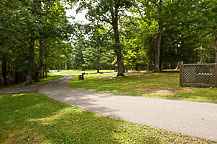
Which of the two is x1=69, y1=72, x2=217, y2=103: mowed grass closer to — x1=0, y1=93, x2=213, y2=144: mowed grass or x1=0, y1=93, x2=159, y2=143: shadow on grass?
x1=0, y1=93, x2=213, y2=144: mowed grass

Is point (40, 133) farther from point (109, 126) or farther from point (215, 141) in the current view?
point (215, 141)

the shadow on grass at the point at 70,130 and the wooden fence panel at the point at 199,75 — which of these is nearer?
the shadow on grass at the point at 70,130

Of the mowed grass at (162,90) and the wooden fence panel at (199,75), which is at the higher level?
the wooden fence panel at (199,75)

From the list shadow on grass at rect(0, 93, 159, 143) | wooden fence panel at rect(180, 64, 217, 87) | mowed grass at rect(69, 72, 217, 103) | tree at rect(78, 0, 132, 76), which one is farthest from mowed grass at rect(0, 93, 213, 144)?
tree at rect(78, 0, 132, 76)

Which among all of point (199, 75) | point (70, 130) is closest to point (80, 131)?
point (70, 130)

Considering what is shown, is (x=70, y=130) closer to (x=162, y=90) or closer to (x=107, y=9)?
(x=162, y=90)

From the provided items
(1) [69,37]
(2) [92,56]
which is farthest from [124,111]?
(2) [92,56]

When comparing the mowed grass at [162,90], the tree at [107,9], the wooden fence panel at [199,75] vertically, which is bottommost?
the mowed grass at [162,90]

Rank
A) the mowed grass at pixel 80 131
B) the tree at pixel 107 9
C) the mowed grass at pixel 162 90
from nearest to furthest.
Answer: the mowed grass at pixel 80 131 → the mowed grass at pixel 162 90 → the tree at pixel 107 9

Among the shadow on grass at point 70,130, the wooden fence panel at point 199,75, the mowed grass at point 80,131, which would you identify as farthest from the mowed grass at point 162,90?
the shadow on grass at point 70,130

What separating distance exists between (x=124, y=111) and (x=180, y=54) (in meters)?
28.6

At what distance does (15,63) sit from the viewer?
66.7ft

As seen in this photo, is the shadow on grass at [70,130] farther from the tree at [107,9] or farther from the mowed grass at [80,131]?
the tree at [107,9]

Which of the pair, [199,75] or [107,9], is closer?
[199,75]
